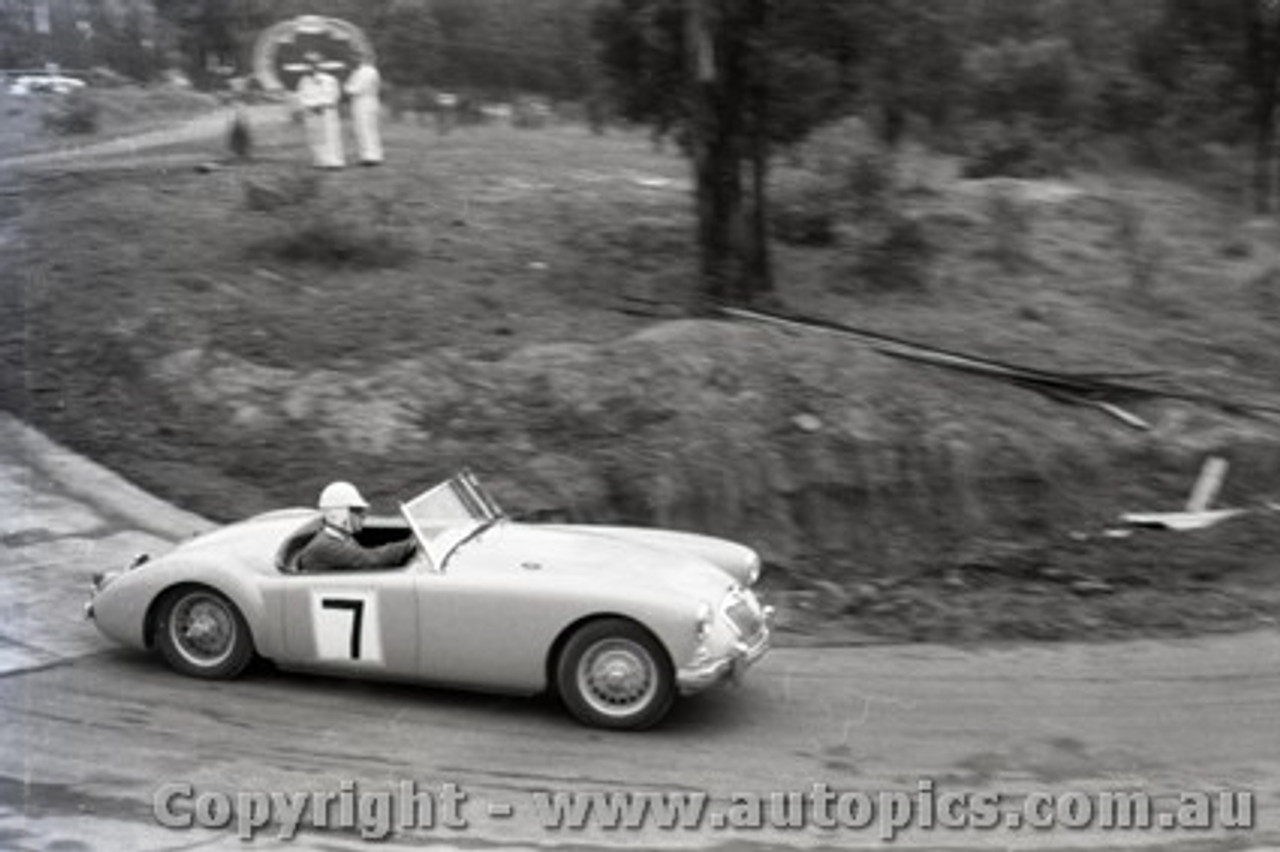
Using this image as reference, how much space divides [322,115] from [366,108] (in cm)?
44

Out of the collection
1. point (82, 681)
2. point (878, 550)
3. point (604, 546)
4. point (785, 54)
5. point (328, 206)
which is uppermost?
point (785, 54)

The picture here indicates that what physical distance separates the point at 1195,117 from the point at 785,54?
6.82m

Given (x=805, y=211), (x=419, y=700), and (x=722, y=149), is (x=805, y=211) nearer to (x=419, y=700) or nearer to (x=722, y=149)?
(x=722, y=149)

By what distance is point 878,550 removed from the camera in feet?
→ 37.0

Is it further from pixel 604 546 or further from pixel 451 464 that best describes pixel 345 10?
pixel 604 546

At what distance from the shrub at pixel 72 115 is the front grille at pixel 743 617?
28.1 ft

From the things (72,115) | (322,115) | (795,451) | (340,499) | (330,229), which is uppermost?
(72,115)

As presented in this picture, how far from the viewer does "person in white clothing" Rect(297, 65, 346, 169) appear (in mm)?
15086

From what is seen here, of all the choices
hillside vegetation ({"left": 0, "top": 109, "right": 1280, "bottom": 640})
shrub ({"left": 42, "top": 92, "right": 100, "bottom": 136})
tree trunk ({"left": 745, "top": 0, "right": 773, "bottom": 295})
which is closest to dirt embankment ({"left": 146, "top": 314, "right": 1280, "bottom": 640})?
hillside vegetation ({"left": 0, "top": 109, "right": 1280, "bottom": 640})

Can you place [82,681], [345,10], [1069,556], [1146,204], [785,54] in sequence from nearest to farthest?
[82,681], [1069,556], [785,54], [345,10], [1146,204]

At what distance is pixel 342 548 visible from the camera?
7734 millimetres

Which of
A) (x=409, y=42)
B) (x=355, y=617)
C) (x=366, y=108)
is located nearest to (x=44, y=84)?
(x=366, y=108)

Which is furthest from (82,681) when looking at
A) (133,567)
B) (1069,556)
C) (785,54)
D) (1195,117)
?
(1195,117)

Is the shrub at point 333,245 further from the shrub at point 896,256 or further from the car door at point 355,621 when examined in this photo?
the car door at point 355,621
